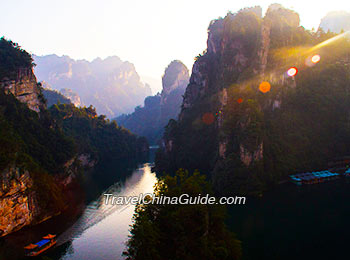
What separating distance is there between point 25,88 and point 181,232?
57.0 metres

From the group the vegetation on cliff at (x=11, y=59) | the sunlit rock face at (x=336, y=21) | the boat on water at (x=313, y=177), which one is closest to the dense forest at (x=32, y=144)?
the vegetation on cliff at (x=11, y=59)

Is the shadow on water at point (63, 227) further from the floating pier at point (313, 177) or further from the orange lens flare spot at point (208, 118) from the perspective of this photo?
the floating pier at point (313, 177)

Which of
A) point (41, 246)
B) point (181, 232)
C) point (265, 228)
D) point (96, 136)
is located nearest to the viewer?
point (181, 232)

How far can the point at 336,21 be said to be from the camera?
188125 millimetres

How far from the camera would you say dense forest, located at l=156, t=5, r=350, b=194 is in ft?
230

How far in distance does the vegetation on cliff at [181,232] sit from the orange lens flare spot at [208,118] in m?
70.7

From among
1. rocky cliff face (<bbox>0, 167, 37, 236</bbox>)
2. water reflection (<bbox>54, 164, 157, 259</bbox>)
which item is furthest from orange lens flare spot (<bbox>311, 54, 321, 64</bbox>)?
rocky cliff face (<bbox>0, 167, 37, 236</bbox>)

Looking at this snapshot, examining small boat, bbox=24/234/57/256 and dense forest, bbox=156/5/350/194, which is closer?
small boat, bbox=24/234/57/256

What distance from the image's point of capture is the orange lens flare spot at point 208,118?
102375 millimetres

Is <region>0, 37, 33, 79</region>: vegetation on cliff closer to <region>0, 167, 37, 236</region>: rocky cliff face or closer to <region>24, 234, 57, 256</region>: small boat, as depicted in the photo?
<region>0, 167, 37, 236</region>: rocky cliff face

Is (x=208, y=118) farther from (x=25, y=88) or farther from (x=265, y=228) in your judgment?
(x=265, y=228)

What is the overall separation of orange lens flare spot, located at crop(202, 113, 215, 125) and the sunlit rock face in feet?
397

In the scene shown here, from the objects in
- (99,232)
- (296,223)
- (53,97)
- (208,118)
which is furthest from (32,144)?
(53,97)

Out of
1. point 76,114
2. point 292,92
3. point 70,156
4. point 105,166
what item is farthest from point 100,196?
point 76,114
